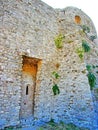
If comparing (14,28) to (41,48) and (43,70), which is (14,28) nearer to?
(41,48)

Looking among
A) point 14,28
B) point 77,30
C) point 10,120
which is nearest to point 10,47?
point 14,28

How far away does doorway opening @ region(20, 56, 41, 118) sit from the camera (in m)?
7.70

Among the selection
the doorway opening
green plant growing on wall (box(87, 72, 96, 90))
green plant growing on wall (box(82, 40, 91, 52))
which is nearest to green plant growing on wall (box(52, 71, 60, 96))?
the doorway opening

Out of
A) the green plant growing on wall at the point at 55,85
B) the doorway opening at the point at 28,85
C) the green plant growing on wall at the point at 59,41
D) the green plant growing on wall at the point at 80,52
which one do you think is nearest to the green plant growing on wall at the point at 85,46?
the green plant growing on wall at the point at 80,52

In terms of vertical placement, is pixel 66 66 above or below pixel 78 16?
below

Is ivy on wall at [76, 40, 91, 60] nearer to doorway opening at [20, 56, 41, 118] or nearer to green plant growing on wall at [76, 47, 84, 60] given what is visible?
green plant growing on wall at [76, 47, 84, 60]

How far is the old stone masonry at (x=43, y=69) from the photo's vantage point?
269 inches

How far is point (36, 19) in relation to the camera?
8336 millimetres

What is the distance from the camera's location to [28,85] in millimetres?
8016

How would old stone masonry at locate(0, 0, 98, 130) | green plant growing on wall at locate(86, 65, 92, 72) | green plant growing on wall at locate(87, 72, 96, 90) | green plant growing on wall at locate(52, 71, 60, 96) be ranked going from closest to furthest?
1. old stone masonry at locate(0, 0, 98, 130)
2. green plant growing on wall at locate(87, 72, 96, 90)
3. green plant growing on wall at locate(86, 65, 92, 72)
4. green plant growing on wall at locate(52, 71, 60, 96)

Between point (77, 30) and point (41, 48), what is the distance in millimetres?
1972

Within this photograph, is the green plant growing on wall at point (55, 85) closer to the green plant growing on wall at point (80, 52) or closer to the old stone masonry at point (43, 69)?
the old stone masonry at point (43, 69)

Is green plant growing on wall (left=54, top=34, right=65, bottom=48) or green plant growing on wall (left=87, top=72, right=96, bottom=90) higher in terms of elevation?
green plant growing on wall (left=54, top=34, right=65, bottom=48)

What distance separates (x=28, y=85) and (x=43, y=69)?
37.5 inches
